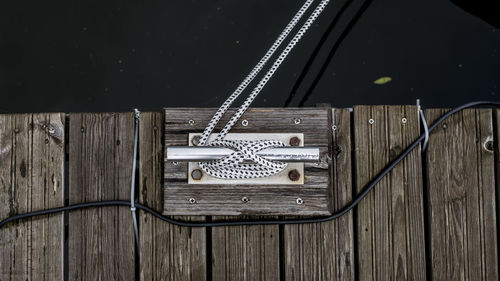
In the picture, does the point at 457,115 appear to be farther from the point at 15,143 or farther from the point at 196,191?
the point at 15,143

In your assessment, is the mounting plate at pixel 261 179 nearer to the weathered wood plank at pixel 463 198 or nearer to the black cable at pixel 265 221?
the black cable at pixel 265 221

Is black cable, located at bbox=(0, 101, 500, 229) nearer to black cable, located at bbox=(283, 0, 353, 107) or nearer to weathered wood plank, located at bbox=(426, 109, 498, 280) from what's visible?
weathered wood plank, located at bbox=(426, 109, 498, 280)

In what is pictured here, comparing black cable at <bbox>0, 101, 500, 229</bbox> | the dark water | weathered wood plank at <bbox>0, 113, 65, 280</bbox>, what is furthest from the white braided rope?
weathered wood plank at <bbox>0, 113, 65, 280</bbox>

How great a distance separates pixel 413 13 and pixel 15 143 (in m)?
2.24

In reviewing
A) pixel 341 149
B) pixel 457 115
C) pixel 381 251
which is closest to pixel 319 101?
pixel 341 149

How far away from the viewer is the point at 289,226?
1902mm

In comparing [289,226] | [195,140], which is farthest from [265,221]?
[195,140]

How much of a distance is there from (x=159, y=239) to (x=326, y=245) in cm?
76

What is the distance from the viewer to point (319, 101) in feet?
7.94

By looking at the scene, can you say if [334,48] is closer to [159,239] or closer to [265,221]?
[265,221]

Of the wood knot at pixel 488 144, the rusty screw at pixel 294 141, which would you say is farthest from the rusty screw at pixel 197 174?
the wood knot at pixel 488 144

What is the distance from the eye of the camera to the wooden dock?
1891 millimetres

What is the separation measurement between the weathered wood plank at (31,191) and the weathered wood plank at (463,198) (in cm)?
173

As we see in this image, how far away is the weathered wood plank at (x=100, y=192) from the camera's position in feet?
6.27
